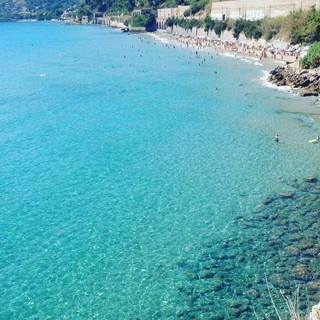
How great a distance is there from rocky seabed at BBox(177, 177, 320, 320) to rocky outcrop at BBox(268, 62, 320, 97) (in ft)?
80.6

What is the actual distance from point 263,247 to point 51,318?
29.1ft

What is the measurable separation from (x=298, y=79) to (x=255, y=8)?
158 ft

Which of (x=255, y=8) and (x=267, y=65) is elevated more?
(x=255, y=8)

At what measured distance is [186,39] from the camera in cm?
10819

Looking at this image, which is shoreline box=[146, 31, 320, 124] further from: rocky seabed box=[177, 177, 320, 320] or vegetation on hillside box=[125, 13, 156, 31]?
vegetation on hillside box=[125, 13, 156, 31]

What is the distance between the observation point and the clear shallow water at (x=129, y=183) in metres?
17.0

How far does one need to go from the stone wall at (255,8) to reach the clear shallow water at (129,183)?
3051cm

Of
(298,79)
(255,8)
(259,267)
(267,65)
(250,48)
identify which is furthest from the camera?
(255,8)

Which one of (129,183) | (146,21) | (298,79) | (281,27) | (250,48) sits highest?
(281,27)

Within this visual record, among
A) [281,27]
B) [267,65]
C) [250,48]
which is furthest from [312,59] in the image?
[250,48]

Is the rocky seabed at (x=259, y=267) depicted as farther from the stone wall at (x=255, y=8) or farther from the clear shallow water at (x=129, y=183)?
the stone wall at (x=255, y=8)

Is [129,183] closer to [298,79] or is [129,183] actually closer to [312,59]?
[298,79]

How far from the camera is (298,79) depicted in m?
47.4

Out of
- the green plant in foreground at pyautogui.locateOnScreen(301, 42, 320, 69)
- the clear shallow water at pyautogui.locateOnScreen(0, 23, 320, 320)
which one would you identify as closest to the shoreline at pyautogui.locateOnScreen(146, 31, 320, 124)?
the clear shallow water at pyautogui.locateOnScreen(0, 23, 320, 320)
